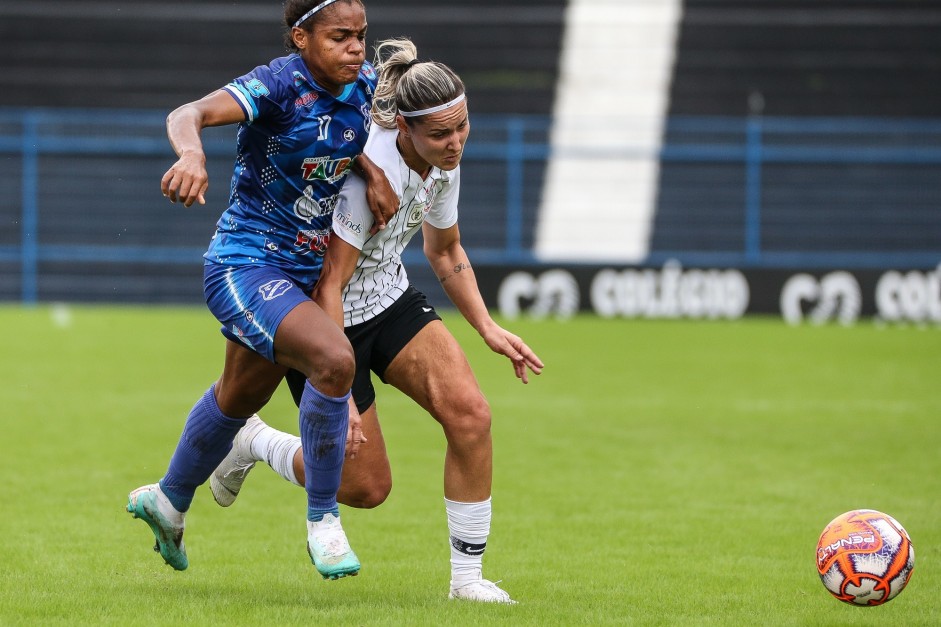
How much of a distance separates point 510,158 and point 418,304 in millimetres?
15614

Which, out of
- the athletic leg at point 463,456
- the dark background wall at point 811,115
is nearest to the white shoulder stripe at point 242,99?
the athletic leg at point 463,456

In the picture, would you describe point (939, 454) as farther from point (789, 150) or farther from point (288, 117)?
point (789, 150)

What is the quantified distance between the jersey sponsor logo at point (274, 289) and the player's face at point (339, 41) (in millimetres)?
713

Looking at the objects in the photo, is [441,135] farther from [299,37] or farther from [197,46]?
[197,46]

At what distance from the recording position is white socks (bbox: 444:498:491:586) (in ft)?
16.4

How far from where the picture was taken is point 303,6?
477cm

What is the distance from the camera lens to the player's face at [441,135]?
4797 millimetres

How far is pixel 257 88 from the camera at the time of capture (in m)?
4.63

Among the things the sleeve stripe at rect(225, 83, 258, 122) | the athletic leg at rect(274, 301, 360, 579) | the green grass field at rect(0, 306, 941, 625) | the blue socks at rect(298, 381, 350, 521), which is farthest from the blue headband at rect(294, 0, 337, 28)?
the green grass field at rect(0, 306, 941, 625)

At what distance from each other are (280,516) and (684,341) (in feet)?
32.2

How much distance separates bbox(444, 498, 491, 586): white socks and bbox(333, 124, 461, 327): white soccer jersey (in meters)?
0.81

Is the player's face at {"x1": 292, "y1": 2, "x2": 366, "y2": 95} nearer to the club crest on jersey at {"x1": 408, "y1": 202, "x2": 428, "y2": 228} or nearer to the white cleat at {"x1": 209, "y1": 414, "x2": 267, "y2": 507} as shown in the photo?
the club crest on jersey at {"x1": 408, "y1": 202, "x2": 428, "y2": 228}

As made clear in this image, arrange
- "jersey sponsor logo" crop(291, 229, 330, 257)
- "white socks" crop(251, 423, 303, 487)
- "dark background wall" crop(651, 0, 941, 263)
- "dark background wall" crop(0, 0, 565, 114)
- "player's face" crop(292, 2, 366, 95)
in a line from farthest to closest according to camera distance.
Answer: "dark background wall" crop(0, 0, 565, 114)
"dark background wall" crop(651, 0, 941, 263)
"white socks" crop(251, 423, 303, 487)
"jersey sponsor logo" crop(291, 229, 330, 257)
"player's face" crop(292, 2, 366, 95)

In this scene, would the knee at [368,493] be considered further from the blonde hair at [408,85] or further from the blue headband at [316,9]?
the blue headband at [316,9]
